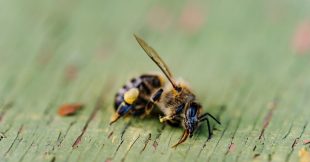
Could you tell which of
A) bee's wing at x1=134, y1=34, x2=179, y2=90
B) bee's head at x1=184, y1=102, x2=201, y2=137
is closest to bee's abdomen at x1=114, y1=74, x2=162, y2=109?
bee's wing at x1=134, y1=34, x2=179, y2=90

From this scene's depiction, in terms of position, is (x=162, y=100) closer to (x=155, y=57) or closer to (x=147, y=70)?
(x=155, y=57)

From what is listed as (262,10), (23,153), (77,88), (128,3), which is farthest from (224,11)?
(23,153)

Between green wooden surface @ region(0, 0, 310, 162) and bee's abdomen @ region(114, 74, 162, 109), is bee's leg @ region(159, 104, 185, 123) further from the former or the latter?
bee's abdomen @ region(114, 74, 162, 109)

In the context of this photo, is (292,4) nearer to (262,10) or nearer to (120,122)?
(262,10)

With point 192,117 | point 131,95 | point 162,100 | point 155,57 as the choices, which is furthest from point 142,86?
point 192,117

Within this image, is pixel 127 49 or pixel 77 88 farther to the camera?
pixel 127 49

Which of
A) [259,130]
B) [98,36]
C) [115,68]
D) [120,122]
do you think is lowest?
[259,130]

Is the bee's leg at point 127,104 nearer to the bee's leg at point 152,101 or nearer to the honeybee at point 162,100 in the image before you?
the honeybee at point 162,100
